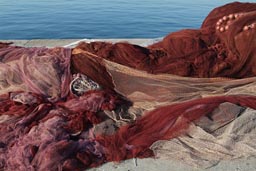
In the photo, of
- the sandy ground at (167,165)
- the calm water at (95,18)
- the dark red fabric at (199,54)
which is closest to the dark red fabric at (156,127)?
the sandy ground at (167,165)

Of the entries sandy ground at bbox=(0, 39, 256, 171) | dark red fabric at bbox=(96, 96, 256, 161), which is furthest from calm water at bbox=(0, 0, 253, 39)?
sandy ground at bbox=(0, 39, 256, 171)

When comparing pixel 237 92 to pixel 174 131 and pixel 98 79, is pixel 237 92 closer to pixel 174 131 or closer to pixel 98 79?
pixel 174 131

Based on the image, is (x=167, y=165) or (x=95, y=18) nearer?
(x=167, y=165)

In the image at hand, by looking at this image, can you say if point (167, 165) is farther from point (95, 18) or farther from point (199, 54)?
point (95, 18)

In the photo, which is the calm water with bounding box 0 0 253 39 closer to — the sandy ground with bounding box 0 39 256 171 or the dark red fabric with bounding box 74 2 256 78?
the dark red fabric with bounding box 74 2 256 78

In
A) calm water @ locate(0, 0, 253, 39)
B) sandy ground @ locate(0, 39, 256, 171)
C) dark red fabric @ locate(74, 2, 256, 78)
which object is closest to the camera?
sandy ground @ locate(0, 39, 256, 171)

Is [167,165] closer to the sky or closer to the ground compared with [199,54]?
closer to the ground

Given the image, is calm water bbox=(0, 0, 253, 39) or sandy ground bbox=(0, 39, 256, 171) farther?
calm water bbox=(0, 0, 253, 39)

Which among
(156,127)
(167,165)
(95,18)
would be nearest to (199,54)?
(156,127)

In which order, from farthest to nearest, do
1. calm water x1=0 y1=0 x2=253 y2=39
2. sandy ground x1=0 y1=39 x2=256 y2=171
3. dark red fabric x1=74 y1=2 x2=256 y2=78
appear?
1. calm water x1=0 y1=0 x2=253 y2=39
2. dark red fabric x1=74 y1=2 x2=256 y2=78
3. sandy ground x1=0 y1=39 x2=256 y2=171
